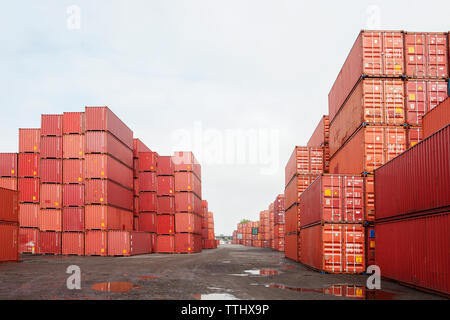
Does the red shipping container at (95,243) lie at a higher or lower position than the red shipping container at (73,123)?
lower

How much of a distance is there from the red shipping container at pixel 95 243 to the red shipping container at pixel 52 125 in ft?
26.5

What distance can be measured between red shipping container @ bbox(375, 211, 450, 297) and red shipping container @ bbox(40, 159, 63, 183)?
78.8 ft

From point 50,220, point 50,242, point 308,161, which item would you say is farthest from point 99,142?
point 308,161

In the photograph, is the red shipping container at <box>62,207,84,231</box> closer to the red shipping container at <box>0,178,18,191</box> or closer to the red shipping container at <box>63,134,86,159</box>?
the red shipping container at <box>63,134,86,159</box>

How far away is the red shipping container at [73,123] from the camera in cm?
3080

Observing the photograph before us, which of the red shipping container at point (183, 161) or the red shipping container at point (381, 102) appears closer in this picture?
the red shipping container at point (381, 102)

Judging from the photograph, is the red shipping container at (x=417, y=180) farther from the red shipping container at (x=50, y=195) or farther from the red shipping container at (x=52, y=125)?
the red shipping container at (x=52, y=125)

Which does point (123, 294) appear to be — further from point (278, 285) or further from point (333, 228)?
point (333, 228)

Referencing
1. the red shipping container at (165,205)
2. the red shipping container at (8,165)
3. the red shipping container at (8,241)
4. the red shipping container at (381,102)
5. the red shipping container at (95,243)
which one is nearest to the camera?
the red shipping container at (381,102)

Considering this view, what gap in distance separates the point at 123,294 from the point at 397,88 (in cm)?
1456

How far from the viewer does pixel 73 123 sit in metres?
30.9

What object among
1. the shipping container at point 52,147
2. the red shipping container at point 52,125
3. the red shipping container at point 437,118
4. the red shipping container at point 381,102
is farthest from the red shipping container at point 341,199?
the red shipping container at point 52,125
